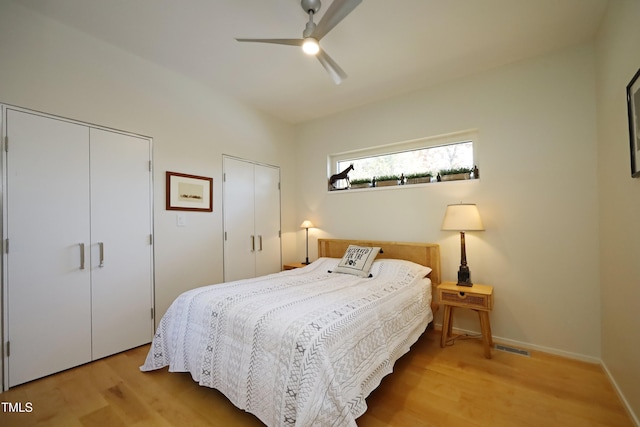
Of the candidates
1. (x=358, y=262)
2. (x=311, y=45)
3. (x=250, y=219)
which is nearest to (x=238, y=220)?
(x=250, y=219)

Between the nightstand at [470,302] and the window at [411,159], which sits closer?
the nightstand at [470,302]

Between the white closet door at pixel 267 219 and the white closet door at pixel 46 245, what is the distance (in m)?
1.88

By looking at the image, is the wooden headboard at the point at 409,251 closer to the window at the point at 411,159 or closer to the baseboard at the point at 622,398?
the window at the point at 411,159

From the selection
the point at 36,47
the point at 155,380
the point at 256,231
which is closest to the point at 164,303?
the point at 155,380

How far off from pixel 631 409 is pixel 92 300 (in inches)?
158

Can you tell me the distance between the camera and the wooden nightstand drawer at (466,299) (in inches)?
93.9

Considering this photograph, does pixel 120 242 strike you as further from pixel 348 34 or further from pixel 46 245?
pixel 348 34

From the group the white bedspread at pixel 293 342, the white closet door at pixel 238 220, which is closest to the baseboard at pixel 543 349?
the white bedspread at pixel 293 342

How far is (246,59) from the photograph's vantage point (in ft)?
8.78

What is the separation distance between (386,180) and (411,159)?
0.40 metres

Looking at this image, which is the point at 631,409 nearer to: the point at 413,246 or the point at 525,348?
the point at 525,348

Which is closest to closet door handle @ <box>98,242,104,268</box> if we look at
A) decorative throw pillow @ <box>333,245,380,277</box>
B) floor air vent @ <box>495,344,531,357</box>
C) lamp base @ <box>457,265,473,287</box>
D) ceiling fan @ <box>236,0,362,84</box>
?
ceiling fan @ <box>236,0,362,84</box>

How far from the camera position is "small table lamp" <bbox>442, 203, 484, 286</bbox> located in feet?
8.51

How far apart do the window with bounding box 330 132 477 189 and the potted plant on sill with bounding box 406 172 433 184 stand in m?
0.01
